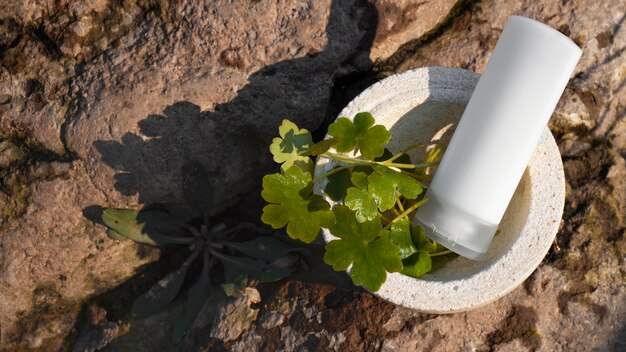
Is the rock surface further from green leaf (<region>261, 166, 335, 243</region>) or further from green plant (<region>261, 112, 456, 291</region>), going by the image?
green leaf (<region>261, 166, 335, 243</region>)

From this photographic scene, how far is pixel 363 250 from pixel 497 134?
588mm

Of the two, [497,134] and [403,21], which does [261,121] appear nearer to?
[403,21]

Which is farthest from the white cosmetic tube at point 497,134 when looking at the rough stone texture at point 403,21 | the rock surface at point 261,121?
the rough stone texture at point 403,21

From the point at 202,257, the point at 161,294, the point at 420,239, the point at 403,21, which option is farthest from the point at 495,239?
the point at 161,294

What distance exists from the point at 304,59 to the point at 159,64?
59 centimetres

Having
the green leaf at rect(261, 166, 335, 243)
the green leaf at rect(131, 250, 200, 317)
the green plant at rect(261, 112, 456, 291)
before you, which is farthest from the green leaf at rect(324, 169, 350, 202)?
the green leaf at rect(131, 250, 200, 317)

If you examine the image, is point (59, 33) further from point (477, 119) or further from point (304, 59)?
point (477, 119)

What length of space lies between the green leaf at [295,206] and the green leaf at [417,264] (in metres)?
0.34

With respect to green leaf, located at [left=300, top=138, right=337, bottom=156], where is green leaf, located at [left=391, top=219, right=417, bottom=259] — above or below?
below

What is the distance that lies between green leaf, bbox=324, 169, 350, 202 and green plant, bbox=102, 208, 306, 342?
28.0 inches

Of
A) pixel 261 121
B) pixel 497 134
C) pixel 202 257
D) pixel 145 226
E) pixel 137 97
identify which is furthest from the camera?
pixel 202 257

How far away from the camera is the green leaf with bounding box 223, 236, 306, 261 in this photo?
3.23 meters

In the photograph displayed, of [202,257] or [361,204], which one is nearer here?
[361,204]

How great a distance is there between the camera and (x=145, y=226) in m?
3.19
